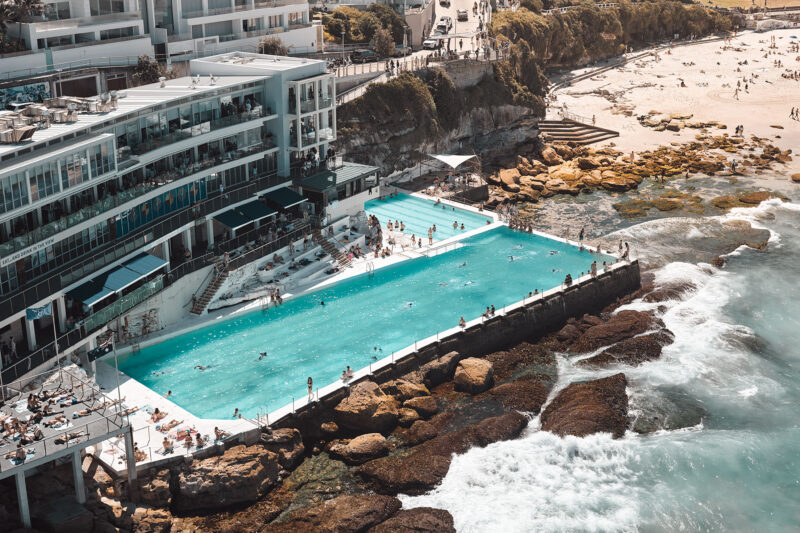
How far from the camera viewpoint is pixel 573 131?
99.2 metres

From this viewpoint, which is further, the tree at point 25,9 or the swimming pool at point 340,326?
the tree at point 25,9

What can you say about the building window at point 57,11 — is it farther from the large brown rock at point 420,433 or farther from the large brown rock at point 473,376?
the large brown rock at point 420,433

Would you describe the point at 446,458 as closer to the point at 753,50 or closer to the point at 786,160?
the point at 786,160

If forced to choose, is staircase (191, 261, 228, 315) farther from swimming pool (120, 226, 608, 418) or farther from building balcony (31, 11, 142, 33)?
building balcony (31, 11, 142, 33)

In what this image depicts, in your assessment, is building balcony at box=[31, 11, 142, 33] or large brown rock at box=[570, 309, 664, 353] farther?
building balcony at box=[31, 11, 142, 33]

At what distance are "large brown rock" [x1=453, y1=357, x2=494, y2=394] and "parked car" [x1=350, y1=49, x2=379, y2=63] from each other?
4201cm

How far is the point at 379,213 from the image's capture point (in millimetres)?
71062

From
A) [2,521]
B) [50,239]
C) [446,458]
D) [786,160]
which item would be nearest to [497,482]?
[446,458]

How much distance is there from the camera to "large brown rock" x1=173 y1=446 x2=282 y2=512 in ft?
135

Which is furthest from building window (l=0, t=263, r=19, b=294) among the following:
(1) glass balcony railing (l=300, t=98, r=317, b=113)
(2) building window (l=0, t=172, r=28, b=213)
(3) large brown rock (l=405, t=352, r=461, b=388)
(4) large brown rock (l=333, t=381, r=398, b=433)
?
(1) glass balcony railing (l=300, t=98, r=317, b=113)

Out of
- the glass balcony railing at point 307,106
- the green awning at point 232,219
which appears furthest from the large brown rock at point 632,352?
the glass balcony railing at point 307,106

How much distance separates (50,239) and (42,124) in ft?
20.0

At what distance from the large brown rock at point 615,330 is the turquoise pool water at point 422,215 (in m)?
14.0

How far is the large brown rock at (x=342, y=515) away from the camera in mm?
40312
